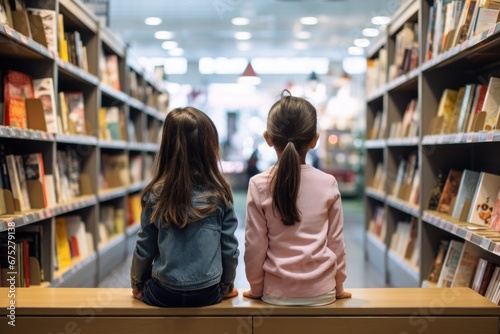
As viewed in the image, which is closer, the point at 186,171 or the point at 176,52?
the point at 186,171

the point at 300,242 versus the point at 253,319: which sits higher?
the point at 300,242

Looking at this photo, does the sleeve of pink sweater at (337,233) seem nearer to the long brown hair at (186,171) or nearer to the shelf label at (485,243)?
the long brown hair at (186,171)

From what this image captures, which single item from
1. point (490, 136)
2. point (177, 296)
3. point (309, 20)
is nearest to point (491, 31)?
point (490, 136)

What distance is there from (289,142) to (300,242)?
1.27 ft

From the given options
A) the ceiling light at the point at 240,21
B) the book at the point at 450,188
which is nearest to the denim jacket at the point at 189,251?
the book at the point at 450,188

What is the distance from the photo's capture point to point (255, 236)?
78.0 inches

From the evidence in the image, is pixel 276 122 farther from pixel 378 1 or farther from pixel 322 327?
pixel 378 1

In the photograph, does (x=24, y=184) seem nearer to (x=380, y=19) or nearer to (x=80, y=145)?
(x=80, y=145)

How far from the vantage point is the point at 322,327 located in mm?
1973

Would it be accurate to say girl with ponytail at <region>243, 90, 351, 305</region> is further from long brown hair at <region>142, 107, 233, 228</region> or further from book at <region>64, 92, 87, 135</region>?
book at <region>64, 92, 87, 135</region>

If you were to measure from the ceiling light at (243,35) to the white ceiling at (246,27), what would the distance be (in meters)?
0.13

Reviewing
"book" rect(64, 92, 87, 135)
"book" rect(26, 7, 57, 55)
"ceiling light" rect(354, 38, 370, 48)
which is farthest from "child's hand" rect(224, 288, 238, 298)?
"ceiling light" rect(354, 38, 370, 48)

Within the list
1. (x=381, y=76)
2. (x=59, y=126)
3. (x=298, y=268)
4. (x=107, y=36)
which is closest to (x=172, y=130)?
(x=298, y=268)

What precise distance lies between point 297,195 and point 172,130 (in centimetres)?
55
